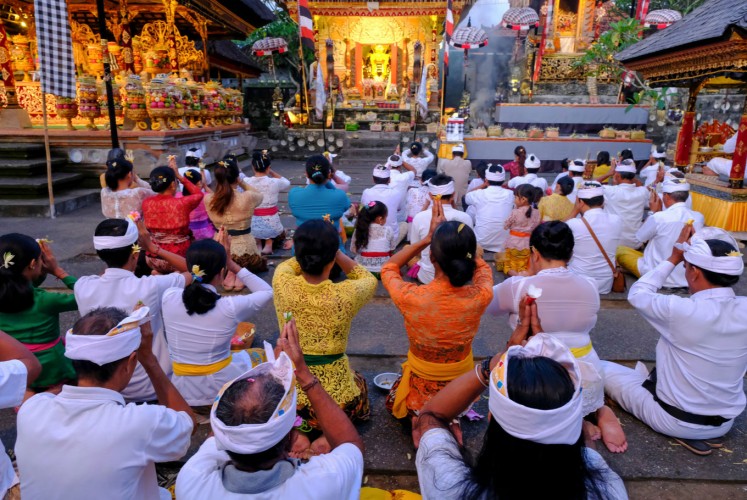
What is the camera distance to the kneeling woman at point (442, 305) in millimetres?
2445

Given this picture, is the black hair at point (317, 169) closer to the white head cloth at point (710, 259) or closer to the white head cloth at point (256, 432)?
the white head cloth at point (710, 259)

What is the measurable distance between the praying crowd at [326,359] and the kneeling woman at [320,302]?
0.01 m

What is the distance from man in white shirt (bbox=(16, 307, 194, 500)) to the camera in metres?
1.59

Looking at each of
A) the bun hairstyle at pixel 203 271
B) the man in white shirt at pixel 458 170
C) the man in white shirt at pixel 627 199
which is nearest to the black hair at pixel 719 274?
the bun hairstyle at pixel 203 271

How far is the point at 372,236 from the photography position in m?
5.33

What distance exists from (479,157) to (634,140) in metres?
4.88

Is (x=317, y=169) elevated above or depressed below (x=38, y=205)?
above

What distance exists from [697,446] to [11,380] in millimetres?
3621

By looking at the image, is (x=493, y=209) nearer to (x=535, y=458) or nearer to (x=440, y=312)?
(x=440, y=312)

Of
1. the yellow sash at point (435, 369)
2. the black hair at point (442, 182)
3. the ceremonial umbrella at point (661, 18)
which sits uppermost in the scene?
the ceremonial umbrella at point (661, 18)

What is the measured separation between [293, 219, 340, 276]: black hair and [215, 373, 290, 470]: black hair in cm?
115

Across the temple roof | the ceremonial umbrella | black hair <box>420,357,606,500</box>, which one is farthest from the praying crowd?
the ceremonial umbrella

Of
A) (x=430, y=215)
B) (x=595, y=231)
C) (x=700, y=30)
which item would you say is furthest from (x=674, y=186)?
(x=700, y=30)

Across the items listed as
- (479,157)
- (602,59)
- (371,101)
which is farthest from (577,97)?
(371,101)
